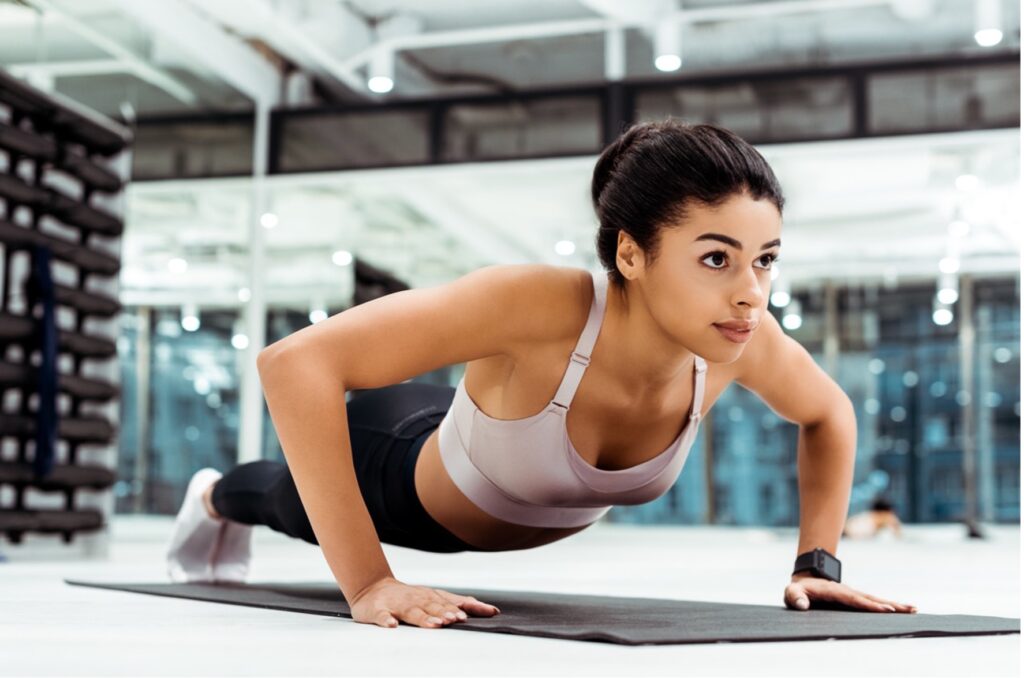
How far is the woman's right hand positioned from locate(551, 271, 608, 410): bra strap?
0.33m

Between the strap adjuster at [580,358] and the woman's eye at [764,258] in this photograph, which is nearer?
the woman's eye at [764,258]

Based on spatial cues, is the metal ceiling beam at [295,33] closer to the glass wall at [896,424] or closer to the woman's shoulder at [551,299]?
the glass wall at [896,424]

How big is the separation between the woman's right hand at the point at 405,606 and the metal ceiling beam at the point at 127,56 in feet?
13.1

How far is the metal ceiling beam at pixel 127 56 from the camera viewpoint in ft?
17.3

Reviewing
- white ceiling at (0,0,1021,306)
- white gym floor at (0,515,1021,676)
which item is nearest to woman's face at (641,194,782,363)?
white gym floor at (0,515,1021,676)

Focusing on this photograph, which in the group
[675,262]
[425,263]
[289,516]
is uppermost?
[425,263]

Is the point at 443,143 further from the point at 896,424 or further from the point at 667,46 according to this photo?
the point at 896,424

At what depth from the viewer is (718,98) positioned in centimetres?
702

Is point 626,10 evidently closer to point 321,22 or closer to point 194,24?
point 321,22

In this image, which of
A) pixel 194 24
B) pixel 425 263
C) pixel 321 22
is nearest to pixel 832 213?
pixel 425 263

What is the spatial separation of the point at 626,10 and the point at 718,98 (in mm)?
738

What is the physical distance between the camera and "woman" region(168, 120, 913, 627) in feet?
5.36

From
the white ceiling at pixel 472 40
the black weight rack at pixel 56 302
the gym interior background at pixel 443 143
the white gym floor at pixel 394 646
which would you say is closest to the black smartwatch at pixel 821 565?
the white gym floor at pixel 394 646

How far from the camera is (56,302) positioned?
4.22 metres
